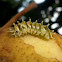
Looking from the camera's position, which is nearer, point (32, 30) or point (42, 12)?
point (32, 30)

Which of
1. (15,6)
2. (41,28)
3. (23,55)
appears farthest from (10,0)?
(23,55)

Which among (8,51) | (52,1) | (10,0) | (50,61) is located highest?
(10,0)

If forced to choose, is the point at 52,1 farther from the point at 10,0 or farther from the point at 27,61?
the point at 27,61

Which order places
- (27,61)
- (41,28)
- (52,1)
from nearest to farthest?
(27,61), (41,28), (52,1)

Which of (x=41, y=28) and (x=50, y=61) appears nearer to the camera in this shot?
(x=50, y=61)

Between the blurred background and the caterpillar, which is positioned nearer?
the caterpillar

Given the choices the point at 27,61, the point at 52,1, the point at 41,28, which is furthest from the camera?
the point at 52,1

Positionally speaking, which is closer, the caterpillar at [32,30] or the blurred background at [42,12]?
the caterpillar at [32,30]

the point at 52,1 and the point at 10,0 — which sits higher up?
the point at 10,0
